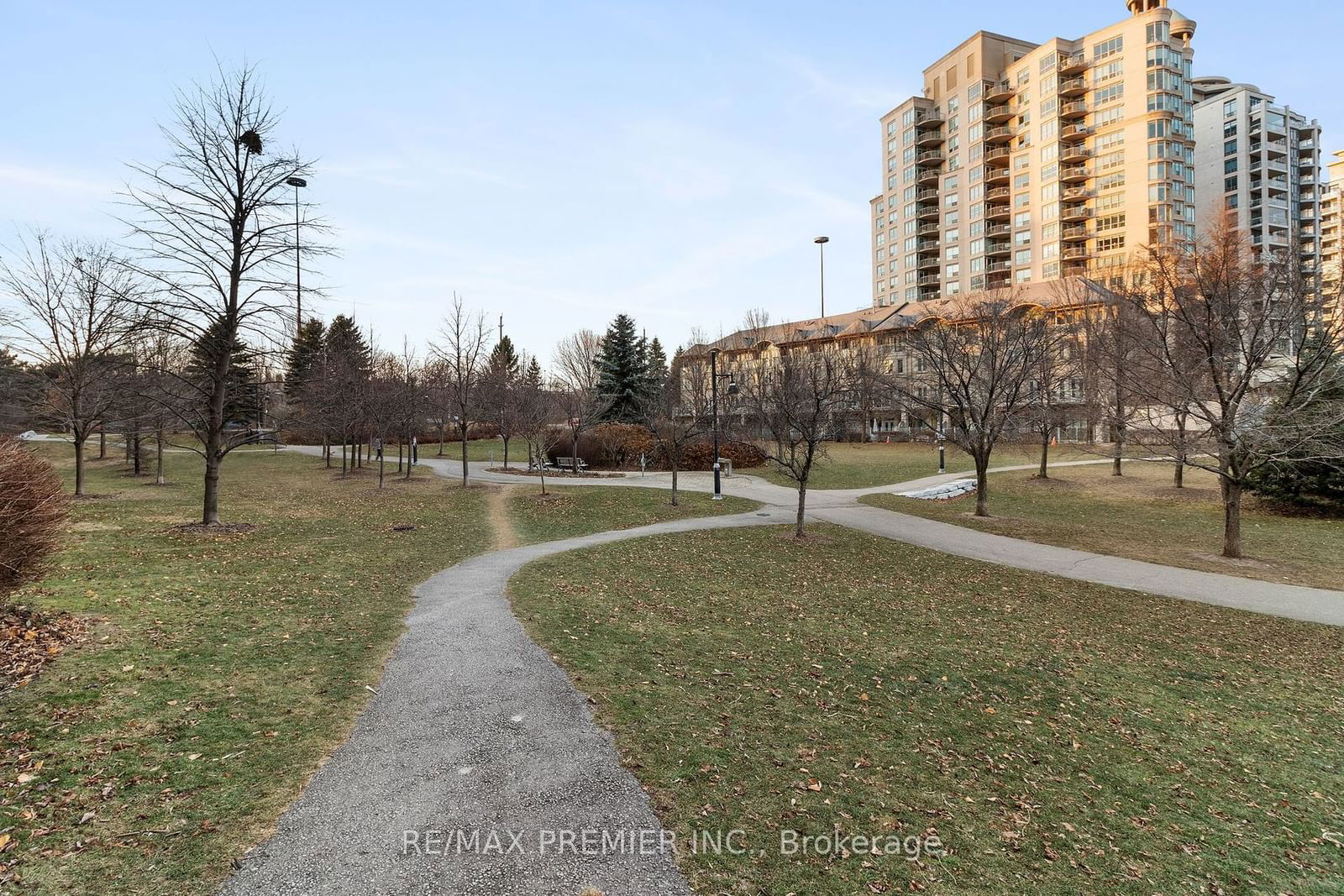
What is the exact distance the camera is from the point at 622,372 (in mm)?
38688

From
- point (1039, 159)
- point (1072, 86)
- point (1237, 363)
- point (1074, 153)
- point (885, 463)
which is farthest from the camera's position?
point (1039, 159)

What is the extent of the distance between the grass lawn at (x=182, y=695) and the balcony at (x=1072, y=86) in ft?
270

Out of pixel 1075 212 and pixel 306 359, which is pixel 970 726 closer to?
pixel 306 359

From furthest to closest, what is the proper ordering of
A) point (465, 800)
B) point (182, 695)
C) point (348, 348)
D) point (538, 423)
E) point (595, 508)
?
point (348, 348)
point (538, 423)
point (595, 508)
point (182, 695)
point (465, 800)

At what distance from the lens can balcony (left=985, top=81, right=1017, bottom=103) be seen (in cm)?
7100

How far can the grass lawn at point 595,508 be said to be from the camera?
16156 millimetres

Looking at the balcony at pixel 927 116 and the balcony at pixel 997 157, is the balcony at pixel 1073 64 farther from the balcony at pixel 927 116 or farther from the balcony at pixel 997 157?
the balcony at pixel 927 116

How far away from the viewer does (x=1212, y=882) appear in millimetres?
3920

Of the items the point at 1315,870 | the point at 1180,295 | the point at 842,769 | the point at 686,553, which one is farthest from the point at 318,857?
the point at 1180,295

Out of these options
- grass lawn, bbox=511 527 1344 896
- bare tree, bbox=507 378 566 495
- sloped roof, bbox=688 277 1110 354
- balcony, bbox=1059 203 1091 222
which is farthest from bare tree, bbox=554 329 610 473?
balcony, bbox=1059 203 1091 222

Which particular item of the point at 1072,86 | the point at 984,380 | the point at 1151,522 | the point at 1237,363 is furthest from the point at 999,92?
the point at 1237,363

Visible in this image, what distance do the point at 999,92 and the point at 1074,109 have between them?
381 inches

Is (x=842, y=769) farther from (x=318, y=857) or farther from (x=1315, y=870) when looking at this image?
(x=318, y=857)

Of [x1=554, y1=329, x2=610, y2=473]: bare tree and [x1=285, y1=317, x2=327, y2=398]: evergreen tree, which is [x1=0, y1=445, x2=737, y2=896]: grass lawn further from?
[x1=554, y1=329, x2=610, y2=473]: bare tree
